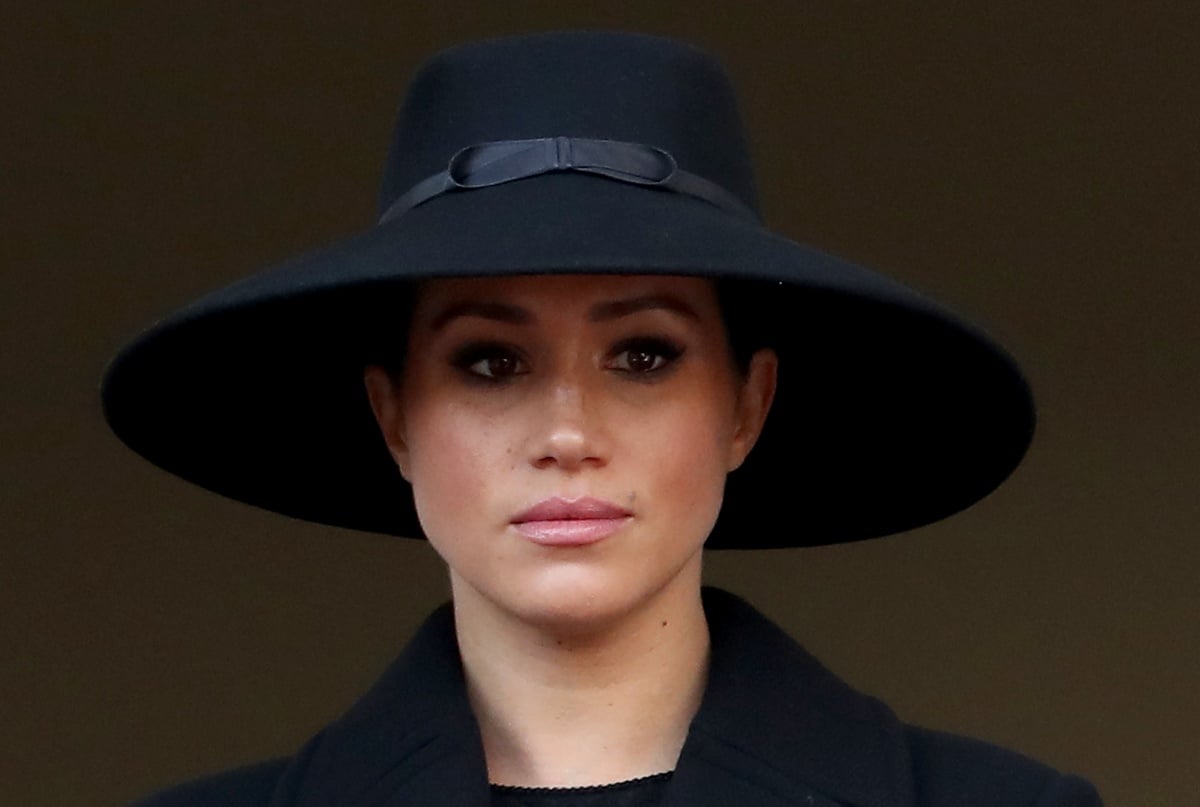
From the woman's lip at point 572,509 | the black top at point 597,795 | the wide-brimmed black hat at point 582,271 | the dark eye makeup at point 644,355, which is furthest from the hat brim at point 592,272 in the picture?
the black top at point 597,795

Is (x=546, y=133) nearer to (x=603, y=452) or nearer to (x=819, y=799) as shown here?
(x=603, y=452)

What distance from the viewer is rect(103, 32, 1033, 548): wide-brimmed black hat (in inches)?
82.2

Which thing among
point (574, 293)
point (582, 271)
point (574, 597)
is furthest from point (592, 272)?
point (574, 597)

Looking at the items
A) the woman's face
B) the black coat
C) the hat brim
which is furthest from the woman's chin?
the hat brim

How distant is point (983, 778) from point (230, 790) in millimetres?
666

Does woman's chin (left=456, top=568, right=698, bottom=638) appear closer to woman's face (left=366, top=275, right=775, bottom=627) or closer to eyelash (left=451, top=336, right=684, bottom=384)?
woman's face (left=366, top=275, right=775, bottom=627)

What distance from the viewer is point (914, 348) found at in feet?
7.78

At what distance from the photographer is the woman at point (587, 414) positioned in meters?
2.17

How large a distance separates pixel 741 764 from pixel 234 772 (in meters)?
0.50

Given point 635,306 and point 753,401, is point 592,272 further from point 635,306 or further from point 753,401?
point 753,401

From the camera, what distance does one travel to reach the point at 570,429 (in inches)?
85.7

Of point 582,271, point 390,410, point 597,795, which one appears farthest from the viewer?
point 390,410

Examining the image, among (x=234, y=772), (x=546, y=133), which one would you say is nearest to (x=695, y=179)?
(x=546, y=133)

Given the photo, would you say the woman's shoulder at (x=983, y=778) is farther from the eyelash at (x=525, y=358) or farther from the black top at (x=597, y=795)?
the eyelash at (x=525, y=358)
